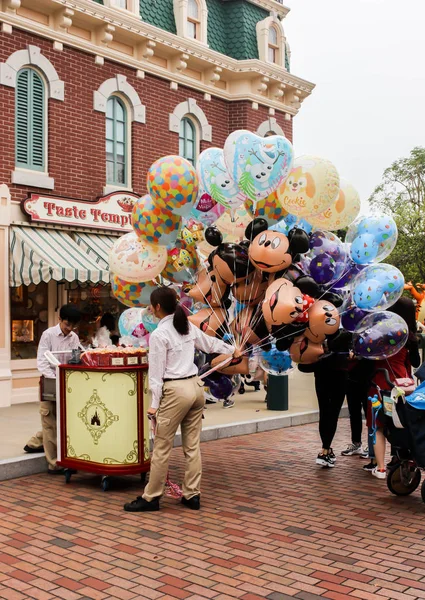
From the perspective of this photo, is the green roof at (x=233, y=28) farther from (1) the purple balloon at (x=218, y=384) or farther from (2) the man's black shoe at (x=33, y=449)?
(2) the man's black shoe at (x=33, y=449)

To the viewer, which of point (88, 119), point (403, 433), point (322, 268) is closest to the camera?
point (403, 433)

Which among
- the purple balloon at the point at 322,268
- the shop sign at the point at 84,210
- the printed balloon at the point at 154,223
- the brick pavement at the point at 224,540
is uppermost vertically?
the shop sign at the point at 84,210

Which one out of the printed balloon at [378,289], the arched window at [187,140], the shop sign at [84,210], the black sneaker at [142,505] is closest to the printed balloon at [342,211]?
the printed balloon at [378,289]

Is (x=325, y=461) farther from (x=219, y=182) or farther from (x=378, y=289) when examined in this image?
(x=219, y=182)

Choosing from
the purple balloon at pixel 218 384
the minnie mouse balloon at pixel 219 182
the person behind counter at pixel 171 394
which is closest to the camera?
the person behind counter at pixel 171 394

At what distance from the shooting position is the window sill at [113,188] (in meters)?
12.5

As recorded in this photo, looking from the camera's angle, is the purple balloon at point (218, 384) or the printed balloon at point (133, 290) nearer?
the purple balloon at point (218, 384)

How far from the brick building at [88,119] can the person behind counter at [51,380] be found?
3.68m

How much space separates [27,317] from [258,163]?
6996mm

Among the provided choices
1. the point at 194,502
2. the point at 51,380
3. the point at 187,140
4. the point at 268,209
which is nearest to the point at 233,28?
the point at 187,140

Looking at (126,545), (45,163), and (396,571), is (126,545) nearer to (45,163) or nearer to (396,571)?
(396,571)

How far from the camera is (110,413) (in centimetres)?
629

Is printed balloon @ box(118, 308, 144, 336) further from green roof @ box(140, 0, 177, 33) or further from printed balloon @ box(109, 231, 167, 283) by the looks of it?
green roof @ box(140, 0, 177, 33)

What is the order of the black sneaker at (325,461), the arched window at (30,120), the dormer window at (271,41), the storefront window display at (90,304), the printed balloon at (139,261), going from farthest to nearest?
the dormer window at (271,41)
the storefront window display at (90,304)
the arched window at (30,120)
the black sneaker at (325,461)
the printed balloon at (139,261)
